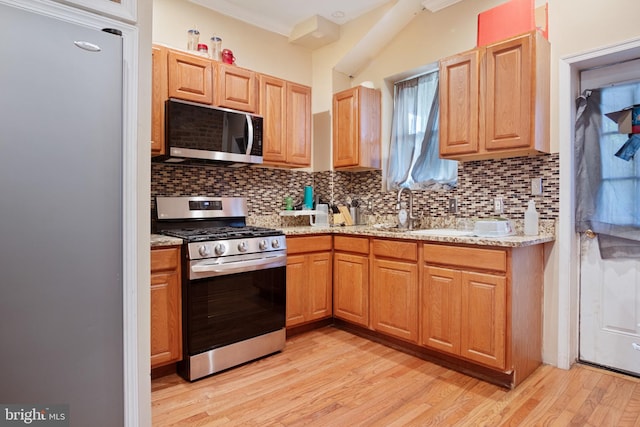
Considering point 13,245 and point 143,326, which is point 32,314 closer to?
point 13,245

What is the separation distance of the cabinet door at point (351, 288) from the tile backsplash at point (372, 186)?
73 centimetres

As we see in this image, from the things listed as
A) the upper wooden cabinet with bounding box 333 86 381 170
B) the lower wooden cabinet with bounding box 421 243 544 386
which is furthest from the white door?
the upper wooden cabinet with bounding box 333 86 381 170

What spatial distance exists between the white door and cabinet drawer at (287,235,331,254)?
189 cm

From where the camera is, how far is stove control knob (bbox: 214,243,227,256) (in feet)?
7.84

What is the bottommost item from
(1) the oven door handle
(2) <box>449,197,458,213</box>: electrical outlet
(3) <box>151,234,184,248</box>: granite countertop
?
(1) the oven door handle

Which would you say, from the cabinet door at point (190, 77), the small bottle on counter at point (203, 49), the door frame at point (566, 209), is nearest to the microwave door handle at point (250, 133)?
the cabinet door at point (190, 77)

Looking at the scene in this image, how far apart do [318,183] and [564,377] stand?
8.53 feet

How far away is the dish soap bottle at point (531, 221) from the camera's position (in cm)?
250

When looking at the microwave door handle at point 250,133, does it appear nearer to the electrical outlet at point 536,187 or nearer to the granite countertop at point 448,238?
the granite countertop at point 448,238

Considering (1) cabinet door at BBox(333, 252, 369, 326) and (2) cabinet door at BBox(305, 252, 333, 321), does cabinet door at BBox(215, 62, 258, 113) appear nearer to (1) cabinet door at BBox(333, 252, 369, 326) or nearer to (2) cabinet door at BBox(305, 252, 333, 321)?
(2) cabinet door at BBox(305, 252, 333, 321)

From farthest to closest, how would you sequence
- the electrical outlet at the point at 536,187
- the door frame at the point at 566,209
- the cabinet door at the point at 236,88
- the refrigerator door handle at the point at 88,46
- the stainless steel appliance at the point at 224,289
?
the cabinet door at the point at 236,88 → the electrical outlet at the point at 536,187 → the door frame at the point at 566,209 → the stainless steel appliance at the point at 224,289 → the refrigerator door handle at the point at 88,46

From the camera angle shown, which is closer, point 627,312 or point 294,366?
point 627,312

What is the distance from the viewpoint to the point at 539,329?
8.25ft

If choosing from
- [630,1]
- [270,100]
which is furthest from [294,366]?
[630,1]
